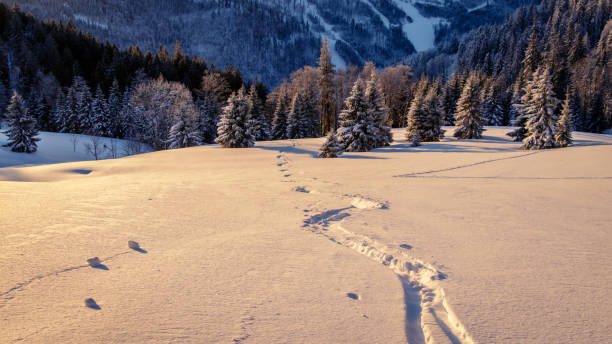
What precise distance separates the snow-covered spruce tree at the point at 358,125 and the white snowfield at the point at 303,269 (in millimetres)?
16006

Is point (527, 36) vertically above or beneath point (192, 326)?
above

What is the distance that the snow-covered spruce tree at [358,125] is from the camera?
22.6m

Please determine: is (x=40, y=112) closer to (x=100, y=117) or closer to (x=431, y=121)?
(x=100, y=117)

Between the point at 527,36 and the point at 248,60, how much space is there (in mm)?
112289

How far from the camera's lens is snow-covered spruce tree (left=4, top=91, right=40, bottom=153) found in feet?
88.9

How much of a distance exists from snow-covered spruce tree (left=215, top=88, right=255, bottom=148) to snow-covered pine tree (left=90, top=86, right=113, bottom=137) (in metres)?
27.3

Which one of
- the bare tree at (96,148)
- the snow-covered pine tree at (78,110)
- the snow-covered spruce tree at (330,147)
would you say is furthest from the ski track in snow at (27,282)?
the snow-covered pine tree at (78,110)

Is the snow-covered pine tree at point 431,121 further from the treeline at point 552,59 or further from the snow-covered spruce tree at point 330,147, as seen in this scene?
the treeline at point 552,59

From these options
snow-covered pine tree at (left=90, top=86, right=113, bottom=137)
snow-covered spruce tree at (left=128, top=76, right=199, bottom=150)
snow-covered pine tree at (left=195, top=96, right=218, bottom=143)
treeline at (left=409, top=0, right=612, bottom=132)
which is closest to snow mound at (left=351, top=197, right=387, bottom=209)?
snow-covered spruce tree at (left=128, top=76, right=199, bottom=150)

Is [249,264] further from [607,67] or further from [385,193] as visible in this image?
[607,67]

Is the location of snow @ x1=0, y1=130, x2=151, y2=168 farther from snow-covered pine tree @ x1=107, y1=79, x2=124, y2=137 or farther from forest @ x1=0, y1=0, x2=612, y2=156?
snow-covered pine tree @ x1=107, y1=79, x2=124, y2=137

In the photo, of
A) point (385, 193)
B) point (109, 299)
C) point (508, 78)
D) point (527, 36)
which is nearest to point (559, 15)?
point (527, 36)

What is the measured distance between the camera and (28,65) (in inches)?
2007

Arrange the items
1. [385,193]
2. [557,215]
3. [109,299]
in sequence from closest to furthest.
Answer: [109,299] → [557,215] → [385,193]
